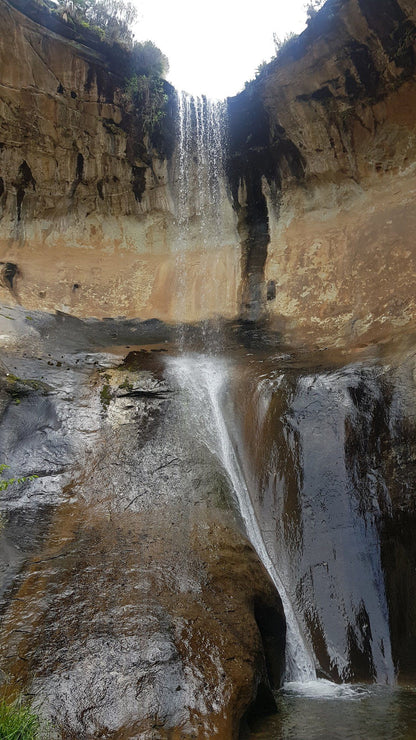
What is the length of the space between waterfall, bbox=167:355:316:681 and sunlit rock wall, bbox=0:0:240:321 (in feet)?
12.0

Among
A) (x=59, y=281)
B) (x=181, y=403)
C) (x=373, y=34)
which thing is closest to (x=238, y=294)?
(x=59, y=281)

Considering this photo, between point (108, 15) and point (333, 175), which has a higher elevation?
point (108, 15)

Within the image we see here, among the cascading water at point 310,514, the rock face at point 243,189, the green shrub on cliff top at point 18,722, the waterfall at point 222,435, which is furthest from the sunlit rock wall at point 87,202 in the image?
the green shrub on cliff top at point 18,722

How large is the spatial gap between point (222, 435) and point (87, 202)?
35.7 ft

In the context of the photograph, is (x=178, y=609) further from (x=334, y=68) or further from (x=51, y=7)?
(x=51, y=7)

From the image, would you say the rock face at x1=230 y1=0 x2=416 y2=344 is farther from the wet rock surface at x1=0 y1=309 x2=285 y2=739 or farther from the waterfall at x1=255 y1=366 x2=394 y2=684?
the wet rock surface at x1=0 y1=309 x2=285 y2=739

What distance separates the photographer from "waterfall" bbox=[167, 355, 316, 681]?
6188mm

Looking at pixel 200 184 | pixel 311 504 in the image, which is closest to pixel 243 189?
pixel 200 184

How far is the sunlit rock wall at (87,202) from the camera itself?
14.4 meters

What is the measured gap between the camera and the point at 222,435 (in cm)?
885

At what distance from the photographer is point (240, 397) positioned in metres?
9.88

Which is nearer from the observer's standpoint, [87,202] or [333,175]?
[333,175]

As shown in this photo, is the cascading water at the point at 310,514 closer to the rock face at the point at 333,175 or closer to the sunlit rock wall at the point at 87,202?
the rock face at the point at 333,175

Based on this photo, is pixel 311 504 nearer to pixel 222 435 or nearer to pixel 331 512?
pixel 331 512
